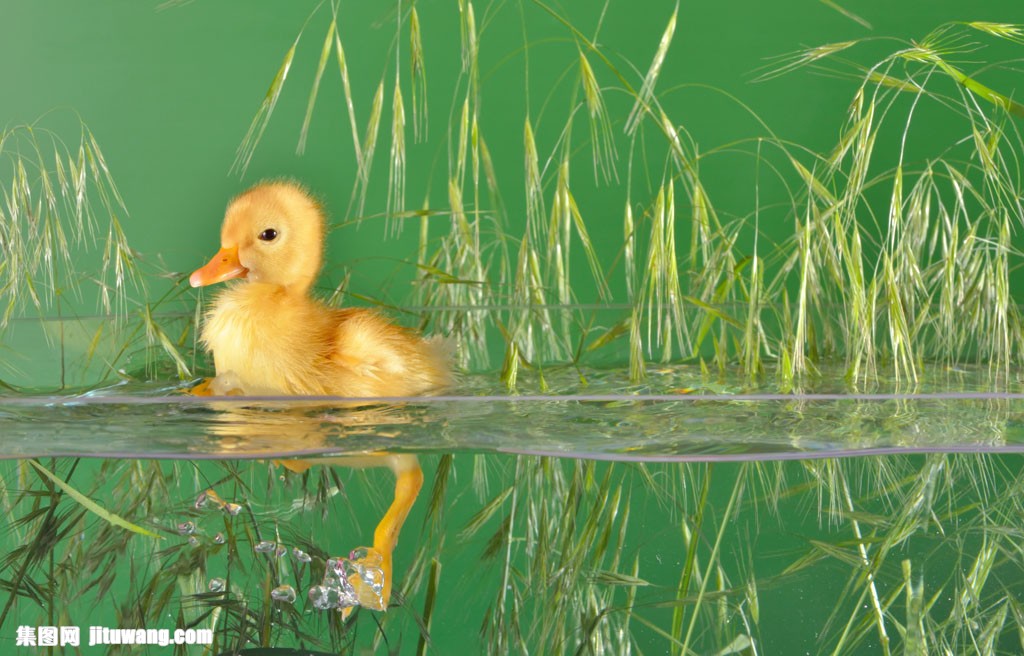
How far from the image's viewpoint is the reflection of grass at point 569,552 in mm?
837

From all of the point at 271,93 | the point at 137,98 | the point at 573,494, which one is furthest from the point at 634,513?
the point at 137,98

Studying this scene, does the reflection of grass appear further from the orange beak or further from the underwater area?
the orange beak

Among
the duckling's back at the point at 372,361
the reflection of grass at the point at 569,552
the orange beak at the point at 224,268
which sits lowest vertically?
the reflection of grass at the point at 569,552

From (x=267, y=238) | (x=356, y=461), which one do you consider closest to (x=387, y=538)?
(x=356, y=461)

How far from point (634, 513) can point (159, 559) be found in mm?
365

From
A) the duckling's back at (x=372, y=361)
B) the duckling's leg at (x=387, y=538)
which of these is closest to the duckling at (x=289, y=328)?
the duckling's back at (x=372, y=361)

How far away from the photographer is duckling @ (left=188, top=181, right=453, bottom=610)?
94cm

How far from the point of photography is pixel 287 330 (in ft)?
3.07

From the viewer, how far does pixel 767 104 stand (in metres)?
1.71

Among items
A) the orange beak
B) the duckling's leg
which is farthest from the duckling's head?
the duckling's leg

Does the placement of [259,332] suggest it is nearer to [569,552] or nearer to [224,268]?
[224,268]

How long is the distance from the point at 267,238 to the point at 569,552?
38cm

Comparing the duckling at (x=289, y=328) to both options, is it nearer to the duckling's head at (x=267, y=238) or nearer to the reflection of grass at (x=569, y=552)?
the duckling's head at (x=267, y=238)

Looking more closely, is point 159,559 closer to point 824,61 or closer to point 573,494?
point 573,494
